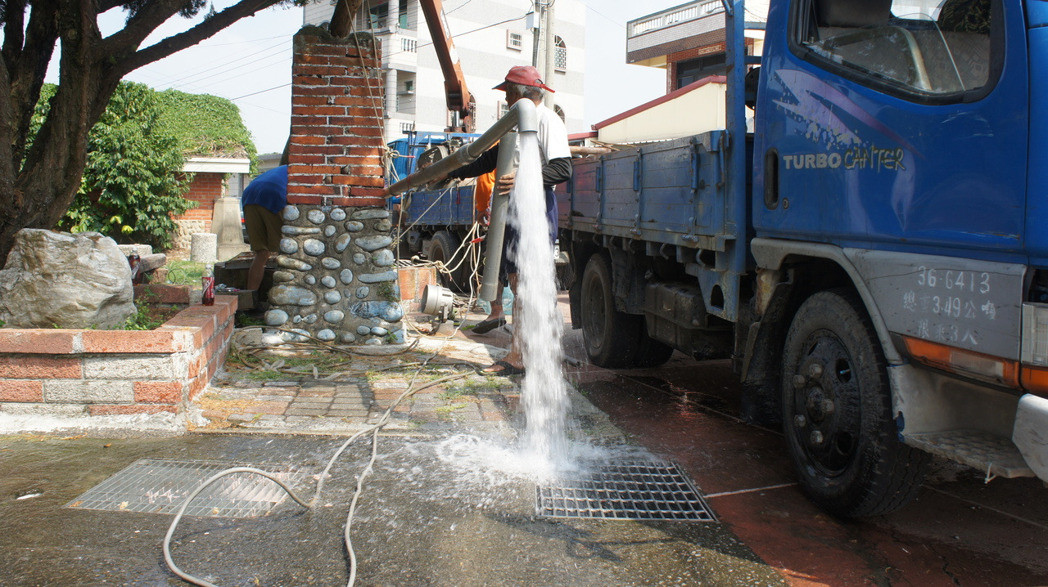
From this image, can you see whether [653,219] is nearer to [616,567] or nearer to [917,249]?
[917,249]

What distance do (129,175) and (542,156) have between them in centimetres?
1152

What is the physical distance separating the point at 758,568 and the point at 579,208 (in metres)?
4.15

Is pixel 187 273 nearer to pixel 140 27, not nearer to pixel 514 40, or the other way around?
pixel 140 27

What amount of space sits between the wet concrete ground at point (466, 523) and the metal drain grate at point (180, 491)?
6 centimetres

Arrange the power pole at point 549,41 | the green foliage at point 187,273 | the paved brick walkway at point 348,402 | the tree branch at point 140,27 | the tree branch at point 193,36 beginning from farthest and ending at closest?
1. the power pole at point 549,41
2. the green foliage at point 187,273
3. the tree branch at point 193,36
4. the tree branch at point 140,27
5. the paved brick walkway at point 348,402

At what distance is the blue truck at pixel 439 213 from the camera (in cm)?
1072

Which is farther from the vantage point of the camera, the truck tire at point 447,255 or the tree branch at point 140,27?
the truck tire at point 447,255

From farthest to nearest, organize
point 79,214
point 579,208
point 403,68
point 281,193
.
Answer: point 403,68 < point 79,214 < point 281,193 < point 579,208

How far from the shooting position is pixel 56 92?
4.87m

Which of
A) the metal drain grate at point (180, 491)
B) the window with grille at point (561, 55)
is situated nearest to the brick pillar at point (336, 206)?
the metal drain grate at point (180, 491)

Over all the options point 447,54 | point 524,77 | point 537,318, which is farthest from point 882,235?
point 447,54

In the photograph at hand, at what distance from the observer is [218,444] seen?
150 inches

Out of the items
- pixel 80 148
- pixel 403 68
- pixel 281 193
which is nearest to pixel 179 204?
pixel 281 193

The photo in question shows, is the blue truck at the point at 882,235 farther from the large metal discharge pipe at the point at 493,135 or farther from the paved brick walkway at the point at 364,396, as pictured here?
the paved brick walkway at the point at 364,396
